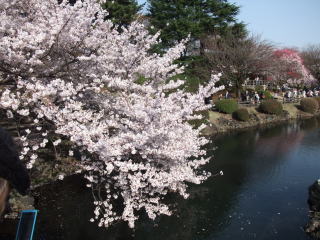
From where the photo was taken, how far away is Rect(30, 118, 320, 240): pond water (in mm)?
A: 9719

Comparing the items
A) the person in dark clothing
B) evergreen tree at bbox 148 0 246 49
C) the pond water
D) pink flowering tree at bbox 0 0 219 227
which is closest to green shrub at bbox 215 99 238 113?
evergreen tree at bbox 148 0 246 49

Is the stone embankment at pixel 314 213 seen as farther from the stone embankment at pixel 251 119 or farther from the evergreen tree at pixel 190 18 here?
the evergreen tree at pixel 190 18

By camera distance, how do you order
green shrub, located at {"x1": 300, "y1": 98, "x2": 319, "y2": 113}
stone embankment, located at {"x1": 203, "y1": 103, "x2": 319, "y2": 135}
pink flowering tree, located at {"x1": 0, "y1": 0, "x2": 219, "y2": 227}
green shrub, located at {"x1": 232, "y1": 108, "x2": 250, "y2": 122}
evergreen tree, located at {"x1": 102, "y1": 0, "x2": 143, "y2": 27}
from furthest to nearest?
green shrub, located at {"x1": 300, "y1": 98, "x2": 319, "y2": 113} < green shrub, located at {"x1": 232, "y1": 108, "x2": 250, "y2": 122} < stone embankment, located at {"x1": 203, "y1": 103, "x2": 319, "y2": 135} < evergreen tree, located at {"x1": 102, "y1": 0, "x2": 143, "y2": 27} < pink flowering tree, located at {"x1": 0, "y1": 0, "x2": 219, "y2": 227}

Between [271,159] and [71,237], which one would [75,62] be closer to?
[71,237]

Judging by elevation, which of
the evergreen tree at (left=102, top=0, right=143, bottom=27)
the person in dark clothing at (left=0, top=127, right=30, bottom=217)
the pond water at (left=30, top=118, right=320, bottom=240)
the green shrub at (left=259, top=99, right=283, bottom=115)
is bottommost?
the pond water at (left=30, top=118, right=320, bottom=240)

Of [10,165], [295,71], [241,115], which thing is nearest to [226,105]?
[241,115]

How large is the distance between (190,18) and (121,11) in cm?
891

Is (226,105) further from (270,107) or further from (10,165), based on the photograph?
(10,165)

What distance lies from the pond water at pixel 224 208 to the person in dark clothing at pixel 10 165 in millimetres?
7539

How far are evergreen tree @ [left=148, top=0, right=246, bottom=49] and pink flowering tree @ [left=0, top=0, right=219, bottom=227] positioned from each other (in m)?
18.9

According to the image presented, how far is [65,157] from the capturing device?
47.2ft

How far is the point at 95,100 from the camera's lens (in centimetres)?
1011

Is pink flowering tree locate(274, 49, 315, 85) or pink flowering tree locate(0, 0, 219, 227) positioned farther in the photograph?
pink flowering tree locate(274, 49, 315, 85)

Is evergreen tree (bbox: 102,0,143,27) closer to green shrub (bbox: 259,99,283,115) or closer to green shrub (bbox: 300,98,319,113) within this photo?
green shrub (bbox: 259,99,283,115)
